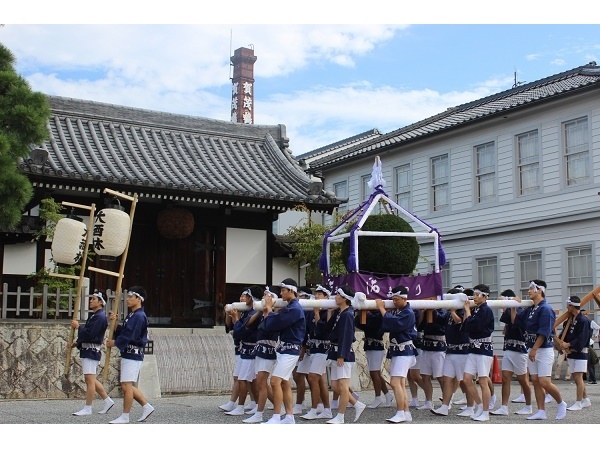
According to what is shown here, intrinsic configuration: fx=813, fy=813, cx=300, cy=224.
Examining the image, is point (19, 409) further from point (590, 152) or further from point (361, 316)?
point (590, 152)

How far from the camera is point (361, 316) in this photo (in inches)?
489

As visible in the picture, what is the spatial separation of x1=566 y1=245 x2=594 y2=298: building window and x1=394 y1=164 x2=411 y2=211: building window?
268 inches

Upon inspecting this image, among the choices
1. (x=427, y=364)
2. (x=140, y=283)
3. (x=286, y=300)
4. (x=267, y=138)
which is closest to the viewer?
(x=286, y=300)

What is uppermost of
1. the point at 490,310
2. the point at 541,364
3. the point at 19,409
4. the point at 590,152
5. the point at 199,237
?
the point at 590,152

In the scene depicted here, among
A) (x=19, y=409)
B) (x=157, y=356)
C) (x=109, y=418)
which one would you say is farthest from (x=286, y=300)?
(x=157, y=356)

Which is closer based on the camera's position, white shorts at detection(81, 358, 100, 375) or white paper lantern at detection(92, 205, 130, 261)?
white shorts at detection(81, 358, 100, 375)

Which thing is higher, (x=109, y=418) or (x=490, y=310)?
(x=490, y=310)

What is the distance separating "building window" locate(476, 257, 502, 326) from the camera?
24578 millimetres

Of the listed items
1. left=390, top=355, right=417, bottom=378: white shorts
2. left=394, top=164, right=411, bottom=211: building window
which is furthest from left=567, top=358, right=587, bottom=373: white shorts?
left=394, top=164, right=411, bottom=211: building window

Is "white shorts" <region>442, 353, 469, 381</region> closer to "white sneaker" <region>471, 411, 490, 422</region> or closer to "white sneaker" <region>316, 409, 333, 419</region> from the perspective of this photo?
"white sneaker" <region>471, 411, 490, 422</region>

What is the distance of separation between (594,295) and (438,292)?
3.11 m

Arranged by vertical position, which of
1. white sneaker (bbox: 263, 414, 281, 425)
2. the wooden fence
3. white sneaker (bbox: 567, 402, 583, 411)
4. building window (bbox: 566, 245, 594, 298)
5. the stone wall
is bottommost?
A: white sneaker (bbox: 567, 402, 583, 411)

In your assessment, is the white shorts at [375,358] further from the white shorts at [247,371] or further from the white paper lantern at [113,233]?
the white paper lantern at [113,233]

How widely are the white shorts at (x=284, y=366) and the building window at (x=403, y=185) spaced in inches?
667
